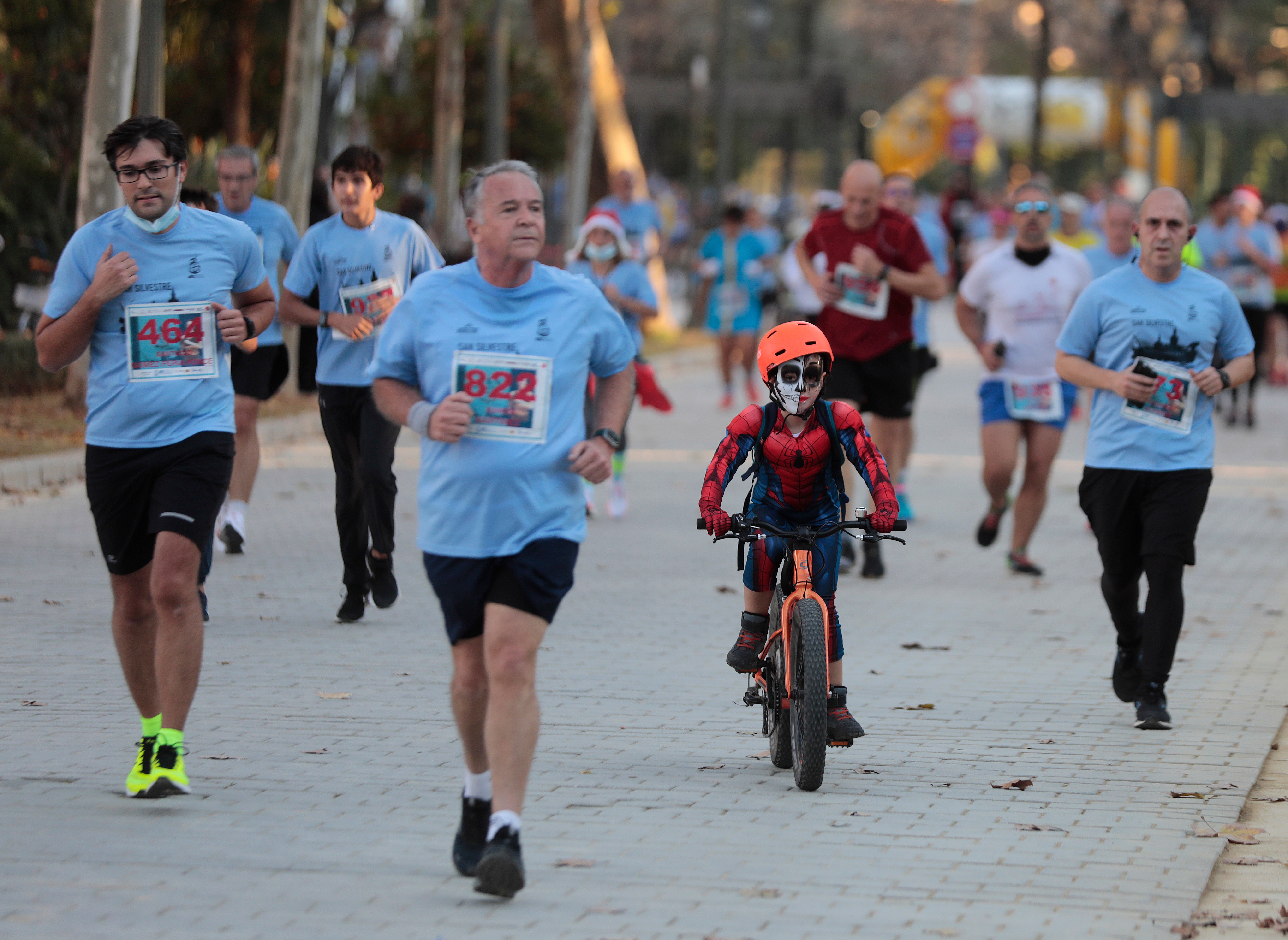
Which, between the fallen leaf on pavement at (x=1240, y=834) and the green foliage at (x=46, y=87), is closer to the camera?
the fallen leaf on pavement at (x=1240, y=834)

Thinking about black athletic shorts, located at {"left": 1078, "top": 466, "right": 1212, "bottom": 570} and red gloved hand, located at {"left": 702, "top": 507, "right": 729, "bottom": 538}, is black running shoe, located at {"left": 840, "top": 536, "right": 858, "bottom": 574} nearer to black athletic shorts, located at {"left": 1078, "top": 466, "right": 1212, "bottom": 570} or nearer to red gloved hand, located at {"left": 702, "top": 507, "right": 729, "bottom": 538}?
black athletic shorts, located at {"left": 1078, "top": 466, "right": 1212, "bottom": 570}

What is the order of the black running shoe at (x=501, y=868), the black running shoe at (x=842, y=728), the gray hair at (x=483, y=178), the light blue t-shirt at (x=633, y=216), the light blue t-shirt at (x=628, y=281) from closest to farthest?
the black running shoe at (x=501, y=868) < the gray hair at (x=483, y=178) < the black running shoe at (x=842, y=728) < the light blue t-shirt at (x=628, y=281) < the light blue t-shirt at (x=633, y=216)

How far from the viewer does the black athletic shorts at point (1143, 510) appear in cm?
736

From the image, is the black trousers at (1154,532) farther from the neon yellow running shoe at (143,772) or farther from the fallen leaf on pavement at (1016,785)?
the neon yellow running shoe at (143,772)

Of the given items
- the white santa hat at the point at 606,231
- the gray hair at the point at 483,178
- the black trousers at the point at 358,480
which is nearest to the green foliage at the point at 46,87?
the white santa hat at the point at 606,231

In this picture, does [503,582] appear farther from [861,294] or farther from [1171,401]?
[861,294]

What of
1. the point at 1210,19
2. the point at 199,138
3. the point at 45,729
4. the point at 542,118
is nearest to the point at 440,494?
the point at 45,729

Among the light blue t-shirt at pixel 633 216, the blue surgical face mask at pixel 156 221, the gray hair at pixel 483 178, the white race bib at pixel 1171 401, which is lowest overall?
the white race bib at pixel 1171 401

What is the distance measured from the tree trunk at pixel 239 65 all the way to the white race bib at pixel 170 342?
2013 centimetres

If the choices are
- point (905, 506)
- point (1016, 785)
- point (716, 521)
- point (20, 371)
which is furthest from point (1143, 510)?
point (20, 371)

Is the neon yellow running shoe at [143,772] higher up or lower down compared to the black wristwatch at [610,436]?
lower down

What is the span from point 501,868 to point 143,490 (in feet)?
6.20

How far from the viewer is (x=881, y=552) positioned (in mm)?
11828

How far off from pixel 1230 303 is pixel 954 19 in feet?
226
